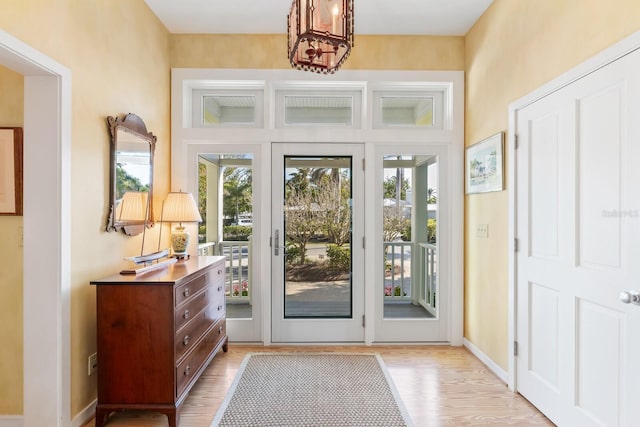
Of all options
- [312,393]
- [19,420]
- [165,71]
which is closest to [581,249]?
[312,393]

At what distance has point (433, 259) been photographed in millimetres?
3689

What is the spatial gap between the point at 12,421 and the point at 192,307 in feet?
3.79

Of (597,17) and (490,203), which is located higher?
(597,17)

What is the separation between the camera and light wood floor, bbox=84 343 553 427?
2340 millimetres

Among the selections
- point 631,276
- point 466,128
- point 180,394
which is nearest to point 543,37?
point 466,128

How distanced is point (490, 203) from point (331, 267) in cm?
156

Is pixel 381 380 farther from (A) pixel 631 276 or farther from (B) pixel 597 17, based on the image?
(B) pixel 597 17

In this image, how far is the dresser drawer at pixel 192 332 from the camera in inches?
90.4

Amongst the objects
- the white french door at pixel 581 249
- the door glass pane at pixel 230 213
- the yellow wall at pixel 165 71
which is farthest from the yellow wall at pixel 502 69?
the door glass pane at pixel 230 213

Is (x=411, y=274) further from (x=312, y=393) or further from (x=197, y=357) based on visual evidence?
(x=197, y=357)

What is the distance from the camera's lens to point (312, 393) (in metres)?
2.66

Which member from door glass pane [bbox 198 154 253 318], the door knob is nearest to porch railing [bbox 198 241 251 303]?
door glass pane [bbox 198 154 253 318]

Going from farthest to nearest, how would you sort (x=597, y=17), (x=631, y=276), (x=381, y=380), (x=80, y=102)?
(x=381, y=380) → (x=80, y=102) → (x=597, y=17) → (x=631, y=276)

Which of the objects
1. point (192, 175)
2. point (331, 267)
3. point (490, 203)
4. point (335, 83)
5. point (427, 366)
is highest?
point (335, 83)
